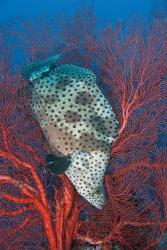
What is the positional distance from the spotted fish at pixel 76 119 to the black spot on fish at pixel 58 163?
7 cm

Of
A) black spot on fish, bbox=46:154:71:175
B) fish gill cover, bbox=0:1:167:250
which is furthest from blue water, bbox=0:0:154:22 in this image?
black spot on fish, bbox=46:154:71:175

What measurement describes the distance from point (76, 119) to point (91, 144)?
0.34m

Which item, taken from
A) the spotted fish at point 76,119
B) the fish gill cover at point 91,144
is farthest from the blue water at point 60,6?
the spotted fish at point 76,119

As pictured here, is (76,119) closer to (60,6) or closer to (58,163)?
(58,163)

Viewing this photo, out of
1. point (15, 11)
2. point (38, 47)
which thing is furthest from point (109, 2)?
point (38, 47)

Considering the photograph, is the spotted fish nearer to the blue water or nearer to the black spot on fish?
the black spot on fish

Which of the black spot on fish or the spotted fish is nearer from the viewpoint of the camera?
the black spot on fish

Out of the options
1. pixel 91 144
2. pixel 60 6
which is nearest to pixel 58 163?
pixel 91 144

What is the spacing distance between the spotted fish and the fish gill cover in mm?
12

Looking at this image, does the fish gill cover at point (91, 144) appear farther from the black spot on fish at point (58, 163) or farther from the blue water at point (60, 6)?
the blue water at point (60, 6)

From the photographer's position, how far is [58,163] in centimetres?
349

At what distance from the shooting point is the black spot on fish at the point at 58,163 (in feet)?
11.4

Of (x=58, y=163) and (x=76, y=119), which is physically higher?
(x=76, y=119)

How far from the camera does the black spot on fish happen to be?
346cm
